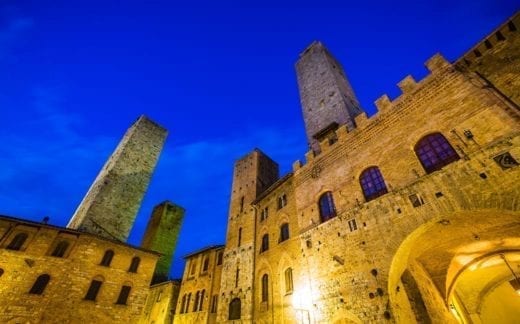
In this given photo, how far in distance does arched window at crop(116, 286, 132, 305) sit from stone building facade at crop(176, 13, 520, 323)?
23.0 ft

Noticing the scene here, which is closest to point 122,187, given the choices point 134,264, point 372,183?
point 134,264

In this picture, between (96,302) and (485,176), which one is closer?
(485,176)

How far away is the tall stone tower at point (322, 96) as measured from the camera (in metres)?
15.9

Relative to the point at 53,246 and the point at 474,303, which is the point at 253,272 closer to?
the point at 474,303

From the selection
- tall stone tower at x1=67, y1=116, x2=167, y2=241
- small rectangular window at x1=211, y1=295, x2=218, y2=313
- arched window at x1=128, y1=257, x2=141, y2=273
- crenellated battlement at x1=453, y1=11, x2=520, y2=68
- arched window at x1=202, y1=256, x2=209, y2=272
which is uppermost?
tall stone tower at x1=67, y1=116, x2=167, y2=241

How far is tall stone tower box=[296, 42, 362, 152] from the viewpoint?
1586cm

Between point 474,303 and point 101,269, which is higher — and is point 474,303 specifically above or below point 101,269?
below

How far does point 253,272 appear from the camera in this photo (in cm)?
1448

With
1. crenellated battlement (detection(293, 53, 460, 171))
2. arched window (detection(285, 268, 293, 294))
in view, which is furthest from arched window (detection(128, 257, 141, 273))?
Answer: crenellated battlement (detection(293, 53, 460, 171))

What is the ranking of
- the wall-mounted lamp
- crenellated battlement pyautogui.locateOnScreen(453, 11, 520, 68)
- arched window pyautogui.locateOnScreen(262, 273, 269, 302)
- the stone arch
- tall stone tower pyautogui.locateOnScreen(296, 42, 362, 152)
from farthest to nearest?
tall stone tower pyautogui.locateOnScreen(296, 42, 362, 152) < arched window pyautogui.locateOnScreen(262, 273, 269, 302) < crenellated battlement pyautogui.locateOnScreen(453, 11, 520, 68) < the stone arch < the wall-mounted lamp

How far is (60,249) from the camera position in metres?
15.1

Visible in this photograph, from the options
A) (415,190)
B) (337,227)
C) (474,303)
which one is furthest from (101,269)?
(474,303)

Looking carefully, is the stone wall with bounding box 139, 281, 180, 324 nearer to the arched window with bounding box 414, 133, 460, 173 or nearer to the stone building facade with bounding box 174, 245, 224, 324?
the stone building facade with bounding box 174, 245, 224, 324

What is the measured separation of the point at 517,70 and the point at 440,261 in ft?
26.3
